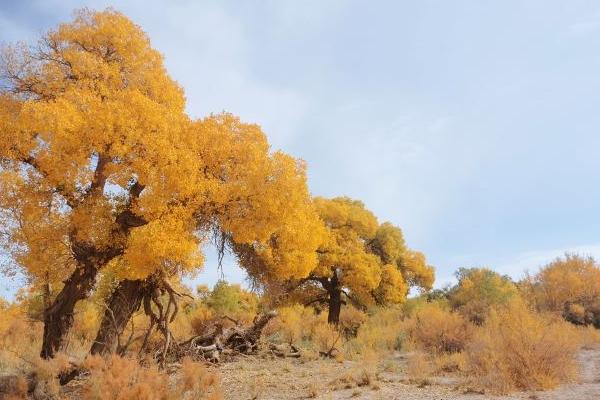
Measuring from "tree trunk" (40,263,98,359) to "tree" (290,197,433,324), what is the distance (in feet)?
37.1

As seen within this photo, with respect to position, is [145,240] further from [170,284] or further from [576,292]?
[576,292]

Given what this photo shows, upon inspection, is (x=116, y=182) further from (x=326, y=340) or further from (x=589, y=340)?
(x=589, y=340)

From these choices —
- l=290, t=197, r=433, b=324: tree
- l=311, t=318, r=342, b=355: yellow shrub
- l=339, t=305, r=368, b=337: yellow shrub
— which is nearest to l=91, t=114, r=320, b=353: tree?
l=311, t=318, r=342, b=355: yellow shrub

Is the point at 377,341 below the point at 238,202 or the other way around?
below

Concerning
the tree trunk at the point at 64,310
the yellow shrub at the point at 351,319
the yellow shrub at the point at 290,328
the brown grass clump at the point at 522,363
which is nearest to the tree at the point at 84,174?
the tree trunk at the point at 64,310

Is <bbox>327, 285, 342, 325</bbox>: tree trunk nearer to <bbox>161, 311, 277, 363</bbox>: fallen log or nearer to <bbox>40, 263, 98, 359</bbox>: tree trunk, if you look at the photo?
<bbox>161, 311, 277, 363</bbox>: fallen log

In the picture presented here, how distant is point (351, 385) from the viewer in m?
11.4

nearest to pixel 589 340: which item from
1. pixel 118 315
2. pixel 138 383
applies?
pixel 118 315

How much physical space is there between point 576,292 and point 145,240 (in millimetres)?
31422

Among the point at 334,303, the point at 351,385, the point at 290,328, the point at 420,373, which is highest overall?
the point at 334,303

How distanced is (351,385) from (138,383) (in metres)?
4.72

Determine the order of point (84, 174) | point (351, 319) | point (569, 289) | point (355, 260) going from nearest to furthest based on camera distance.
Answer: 1. point (84, 174)
2. point (355, 260)
3. point (351, 319)
4. point (569, 289)

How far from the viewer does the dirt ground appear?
10.5 m

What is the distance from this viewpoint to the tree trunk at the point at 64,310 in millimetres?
13781
